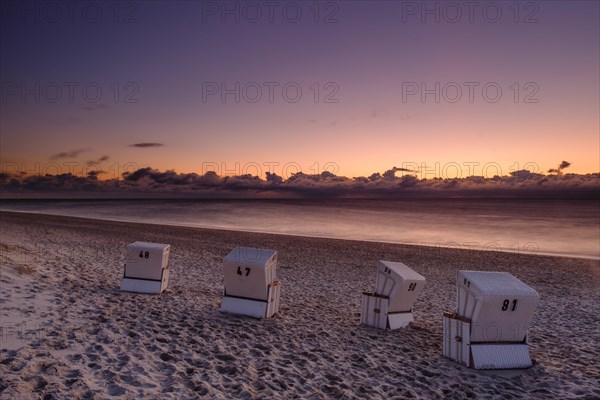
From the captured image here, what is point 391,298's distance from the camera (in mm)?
10008

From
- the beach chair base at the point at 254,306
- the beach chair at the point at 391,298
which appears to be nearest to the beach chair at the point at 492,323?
the beach chair at the point at 391,298

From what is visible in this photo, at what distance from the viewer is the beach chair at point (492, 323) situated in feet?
25.0

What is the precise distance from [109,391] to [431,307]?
9.73 meters

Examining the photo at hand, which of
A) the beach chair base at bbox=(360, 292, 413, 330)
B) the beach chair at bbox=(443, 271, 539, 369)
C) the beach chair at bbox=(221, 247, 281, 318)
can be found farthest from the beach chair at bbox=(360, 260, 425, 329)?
the beach chair at bbox=(221, 247, 281, 318)

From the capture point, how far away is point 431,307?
42.6ft

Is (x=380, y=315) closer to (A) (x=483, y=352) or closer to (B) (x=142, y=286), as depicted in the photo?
(A) (x=483, y=352)

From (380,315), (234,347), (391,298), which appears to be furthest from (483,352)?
(234,347)

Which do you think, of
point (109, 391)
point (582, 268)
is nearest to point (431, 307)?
point (109, 391)

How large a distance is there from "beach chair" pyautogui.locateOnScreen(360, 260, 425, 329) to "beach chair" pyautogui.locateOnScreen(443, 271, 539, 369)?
1771mm

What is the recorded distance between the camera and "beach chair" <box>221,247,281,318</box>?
387 inches

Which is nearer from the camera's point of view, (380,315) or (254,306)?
(380,315)

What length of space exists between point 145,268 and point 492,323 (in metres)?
8.99

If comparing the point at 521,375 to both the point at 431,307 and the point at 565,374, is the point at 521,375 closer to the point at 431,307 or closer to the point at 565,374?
the point at 565,374

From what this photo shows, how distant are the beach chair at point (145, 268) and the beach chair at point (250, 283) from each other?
8.91 ft
